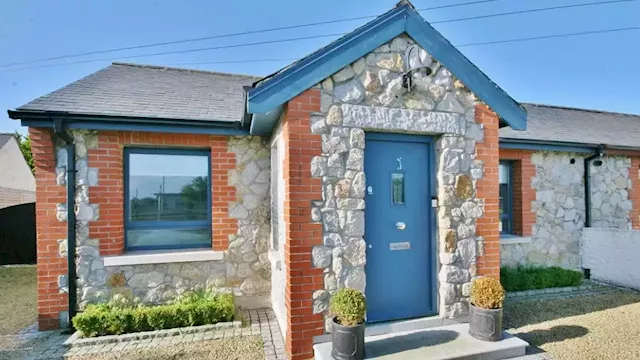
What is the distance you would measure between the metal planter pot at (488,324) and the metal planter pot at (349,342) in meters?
1.52

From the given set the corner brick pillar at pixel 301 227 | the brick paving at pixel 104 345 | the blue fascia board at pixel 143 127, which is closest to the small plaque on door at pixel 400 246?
the corner brick pillar at pixel 301 227

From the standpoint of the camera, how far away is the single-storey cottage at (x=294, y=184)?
138 inches

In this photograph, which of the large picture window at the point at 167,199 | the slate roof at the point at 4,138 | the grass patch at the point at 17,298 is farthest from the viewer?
the slate roof at the point at 4,138

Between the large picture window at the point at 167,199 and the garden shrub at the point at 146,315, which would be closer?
the garden shrub at the point at 146,315

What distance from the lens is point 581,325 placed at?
4277 millimetres

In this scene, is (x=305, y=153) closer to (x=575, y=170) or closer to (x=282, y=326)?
(x=282, y=326)

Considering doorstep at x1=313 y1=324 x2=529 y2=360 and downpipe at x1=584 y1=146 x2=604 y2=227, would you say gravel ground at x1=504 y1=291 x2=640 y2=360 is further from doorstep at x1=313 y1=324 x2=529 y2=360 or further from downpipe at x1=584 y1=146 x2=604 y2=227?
downpipe at x1=584 y1=146 x2=604 y2=227

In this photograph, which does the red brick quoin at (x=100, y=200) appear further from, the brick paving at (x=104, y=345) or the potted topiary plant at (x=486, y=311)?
the potted topiary plant at (x=486, y=311)

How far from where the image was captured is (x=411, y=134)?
398 cm

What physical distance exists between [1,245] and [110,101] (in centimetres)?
667

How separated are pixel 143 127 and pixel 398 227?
3979mm

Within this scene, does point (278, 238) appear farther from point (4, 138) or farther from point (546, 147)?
point (4, 138)

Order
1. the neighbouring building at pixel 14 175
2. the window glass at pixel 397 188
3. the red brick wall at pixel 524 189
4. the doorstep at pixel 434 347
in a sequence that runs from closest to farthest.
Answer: the doorstep at pixel 434 347 < the window glass at pixel 397 188 < the red brick wall at pixel 524 189 < the neighbouring building at pixel 14 175

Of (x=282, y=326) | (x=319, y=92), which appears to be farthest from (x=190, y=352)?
(x=319, y=92)
